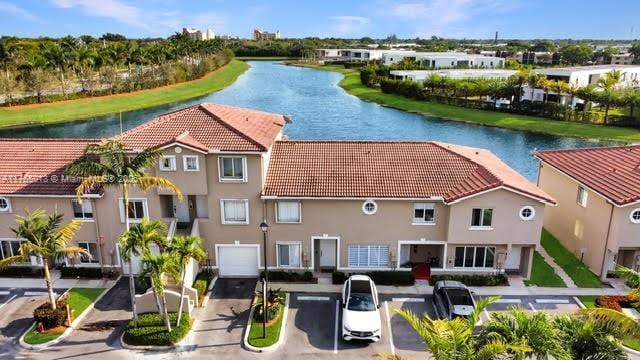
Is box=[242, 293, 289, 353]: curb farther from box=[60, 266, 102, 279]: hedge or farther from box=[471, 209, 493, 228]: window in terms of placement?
box=[471, 209, 493, 228]: window

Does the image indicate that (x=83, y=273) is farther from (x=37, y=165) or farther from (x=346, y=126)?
(x=346, y=126)

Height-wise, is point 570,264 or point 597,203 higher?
point 597,203

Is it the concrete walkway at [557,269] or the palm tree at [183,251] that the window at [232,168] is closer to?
the palm tree at [183,251]

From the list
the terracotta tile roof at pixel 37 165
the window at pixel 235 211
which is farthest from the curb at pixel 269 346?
the terracotta tile roof at pixel 37 165

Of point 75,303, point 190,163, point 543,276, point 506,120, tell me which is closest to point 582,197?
point 543,276

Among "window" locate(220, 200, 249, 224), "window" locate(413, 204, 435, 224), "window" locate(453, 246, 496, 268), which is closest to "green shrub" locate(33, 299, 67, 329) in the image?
"window" locate(220, 200, 249, 224)
